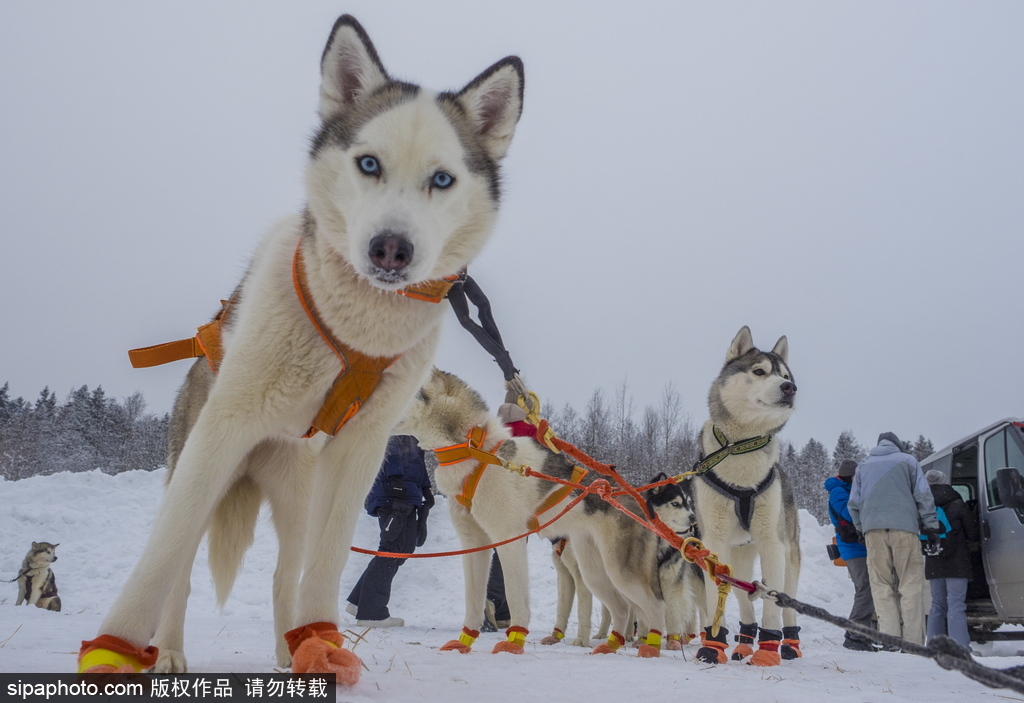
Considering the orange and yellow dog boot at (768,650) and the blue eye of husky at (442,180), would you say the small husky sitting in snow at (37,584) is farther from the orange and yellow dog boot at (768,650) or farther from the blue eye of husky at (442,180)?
the blue eye of husky at (442,180)

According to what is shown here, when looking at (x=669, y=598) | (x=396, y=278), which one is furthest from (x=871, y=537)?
(x=396, y=278)

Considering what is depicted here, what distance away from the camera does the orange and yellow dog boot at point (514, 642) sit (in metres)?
4.20

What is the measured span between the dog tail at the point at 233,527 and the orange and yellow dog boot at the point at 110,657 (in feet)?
2.82

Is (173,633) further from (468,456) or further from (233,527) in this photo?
(468,456)

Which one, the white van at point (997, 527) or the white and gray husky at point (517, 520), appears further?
the white van at point (997, 527)

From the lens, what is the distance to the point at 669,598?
5.86m

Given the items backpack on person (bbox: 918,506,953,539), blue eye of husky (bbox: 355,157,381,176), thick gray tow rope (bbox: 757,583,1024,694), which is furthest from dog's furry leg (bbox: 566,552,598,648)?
blue eye of husky (bbox: 355,157,381,176)

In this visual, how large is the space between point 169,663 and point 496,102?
7.50ft

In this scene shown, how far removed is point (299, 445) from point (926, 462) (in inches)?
379

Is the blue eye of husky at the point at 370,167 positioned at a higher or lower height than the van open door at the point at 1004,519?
higher

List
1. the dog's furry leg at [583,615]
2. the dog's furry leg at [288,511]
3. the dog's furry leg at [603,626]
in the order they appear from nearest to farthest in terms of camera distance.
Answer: the dog's furry leg at [288,511], the dog's furry leg at [583,615], the dog's furry leg at [603,626]

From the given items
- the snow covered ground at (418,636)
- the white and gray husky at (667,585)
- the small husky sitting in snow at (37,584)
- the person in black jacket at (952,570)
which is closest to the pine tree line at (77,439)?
the snow covered ground at (418,636)

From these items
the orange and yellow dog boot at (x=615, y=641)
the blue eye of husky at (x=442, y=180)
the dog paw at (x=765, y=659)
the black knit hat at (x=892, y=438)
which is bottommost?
the orange and yellow dog boot at (x=615, y=641)

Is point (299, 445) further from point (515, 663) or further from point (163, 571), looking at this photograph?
point (515, 663)
